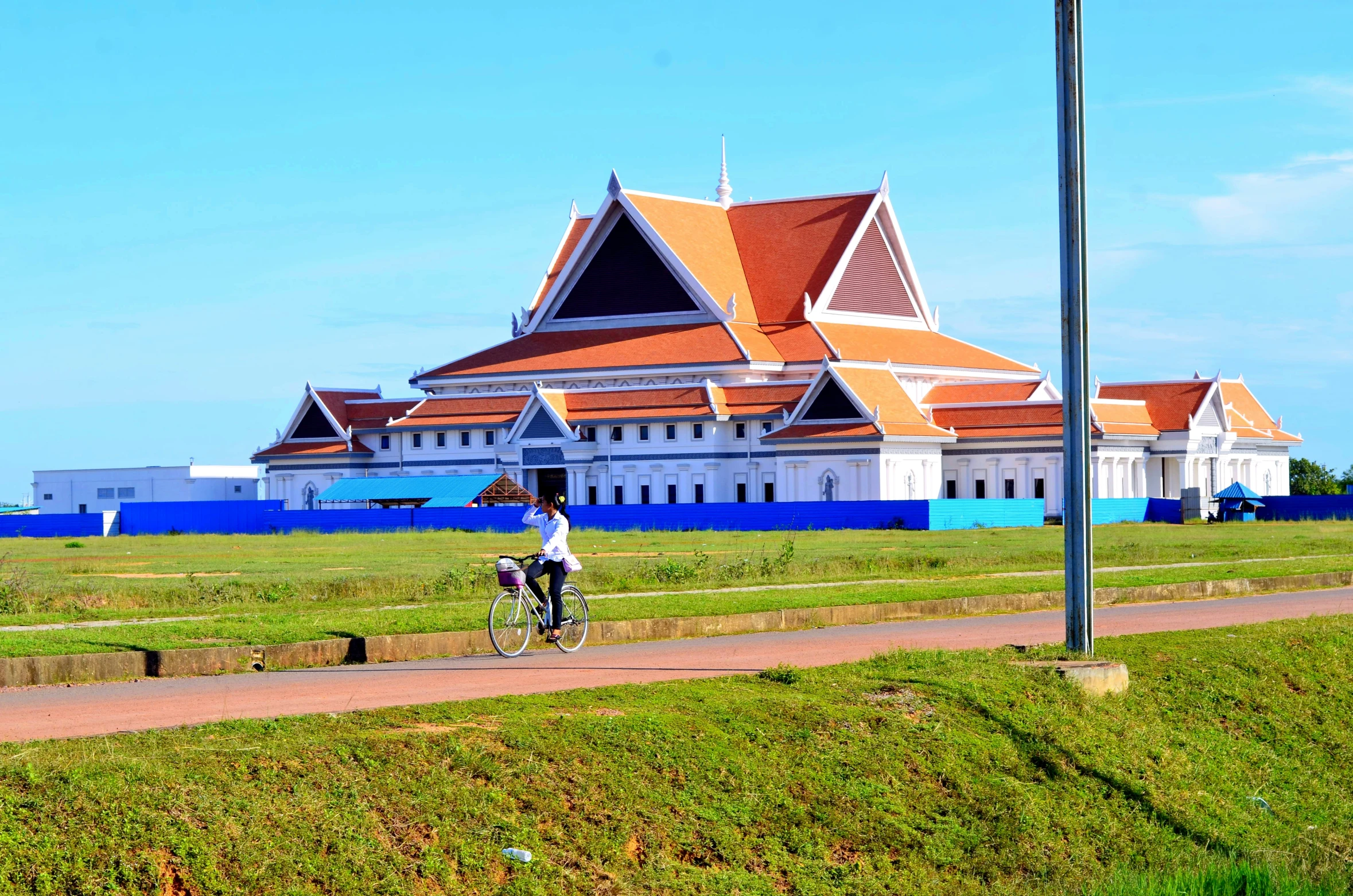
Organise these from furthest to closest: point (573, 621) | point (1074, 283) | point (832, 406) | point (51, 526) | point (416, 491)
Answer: point (416, 491), point (51, 526), point (832, 406), point (573, 621), point (1074, 283)

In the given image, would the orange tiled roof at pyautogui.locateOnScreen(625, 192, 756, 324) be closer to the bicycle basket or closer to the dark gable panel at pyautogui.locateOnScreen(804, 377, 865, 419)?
the dark gable panel at pyautogui.locateOnScreen(804, 377, 865, 419)

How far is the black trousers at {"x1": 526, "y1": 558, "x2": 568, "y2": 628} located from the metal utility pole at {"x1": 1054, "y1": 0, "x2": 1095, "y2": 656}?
5024 millimetres

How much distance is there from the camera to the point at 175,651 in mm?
14992

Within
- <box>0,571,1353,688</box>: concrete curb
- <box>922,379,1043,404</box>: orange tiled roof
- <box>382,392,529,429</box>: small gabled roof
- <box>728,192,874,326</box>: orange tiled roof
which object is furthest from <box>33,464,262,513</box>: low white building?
<box>0,571,1353,688</box>: concrete curb

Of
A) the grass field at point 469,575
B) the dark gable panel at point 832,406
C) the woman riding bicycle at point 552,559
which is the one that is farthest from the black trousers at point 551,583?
the dark gable panel at point 832,406

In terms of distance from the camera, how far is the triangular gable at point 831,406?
228 ft

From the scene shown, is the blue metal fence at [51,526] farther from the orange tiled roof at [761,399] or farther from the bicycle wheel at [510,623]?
the bicycle wheel at [510,623]

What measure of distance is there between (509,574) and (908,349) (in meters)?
67.4

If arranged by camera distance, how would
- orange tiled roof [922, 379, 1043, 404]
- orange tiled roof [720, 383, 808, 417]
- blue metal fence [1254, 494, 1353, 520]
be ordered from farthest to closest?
orange tiled roof [922, 379, 1043, 404] < orange tiled roof [720, 383, 808, 417] < blue metal fence [1254, 494, 1353, 520]

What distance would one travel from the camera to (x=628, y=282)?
84.1 m

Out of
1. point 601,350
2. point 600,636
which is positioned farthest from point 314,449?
point 600,636

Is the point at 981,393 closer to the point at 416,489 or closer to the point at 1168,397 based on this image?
the point at 1168,397

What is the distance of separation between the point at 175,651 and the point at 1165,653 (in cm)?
913

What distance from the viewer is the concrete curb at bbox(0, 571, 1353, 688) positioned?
14.5 m
